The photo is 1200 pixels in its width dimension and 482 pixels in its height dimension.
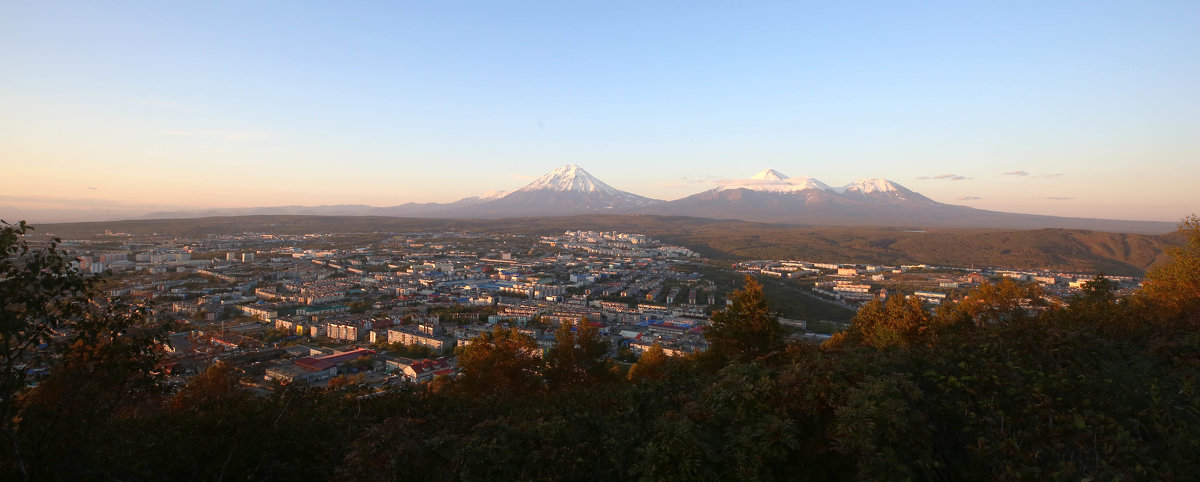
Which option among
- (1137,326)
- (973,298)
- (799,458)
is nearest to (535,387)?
(799,458)

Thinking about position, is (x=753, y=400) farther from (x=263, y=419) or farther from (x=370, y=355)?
(x=370, y=355)

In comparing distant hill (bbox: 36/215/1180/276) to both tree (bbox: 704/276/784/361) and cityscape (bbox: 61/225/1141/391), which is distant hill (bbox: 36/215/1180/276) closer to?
cityscape (bbox: 61/225/1141/391)

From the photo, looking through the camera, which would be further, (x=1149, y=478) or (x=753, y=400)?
(x=753, y=400)

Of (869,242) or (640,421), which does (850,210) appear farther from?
(640,421)

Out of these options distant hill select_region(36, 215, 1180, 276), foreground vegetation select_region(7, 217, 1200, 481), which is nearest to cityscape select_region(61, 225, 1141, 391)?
foreground vegetation select_region(7, 217, 1200, 481)

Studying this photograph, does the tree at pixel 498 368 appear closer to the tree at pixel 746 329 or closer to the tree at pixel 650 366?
the tree at pixel 650 366
